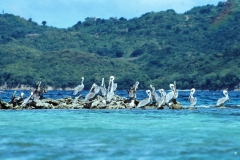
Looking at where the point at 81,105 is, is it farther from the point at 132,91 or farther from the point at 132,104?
the point at 132,91

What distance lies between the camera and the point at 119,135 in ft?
91.7

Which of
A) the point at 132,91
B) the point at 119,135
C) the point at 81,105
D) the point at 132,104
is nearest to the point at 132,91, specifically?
the point at 132,91

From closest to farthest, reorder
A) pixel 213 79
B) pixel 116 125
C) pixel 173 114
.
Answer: pixel 116 125
pixel 173 114
pixel 213 79

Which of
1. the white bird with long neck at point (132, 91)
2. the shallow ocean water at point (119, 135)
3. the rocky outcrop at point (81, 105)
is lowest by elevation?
the shallow ocean water at point (119, 135)

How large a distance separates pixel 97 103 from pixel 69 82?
139132mm

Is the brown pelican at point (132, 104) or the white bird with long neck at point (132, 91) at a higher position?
the white bird with long neck at point (132, 91)

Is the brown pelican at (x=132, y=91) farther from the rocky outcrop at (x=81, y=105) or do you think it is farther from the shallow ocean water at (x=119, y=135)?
the shallow ocean water at (x=119, y=135)

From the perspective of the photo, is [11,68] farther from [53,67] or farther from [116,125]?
[116,125]

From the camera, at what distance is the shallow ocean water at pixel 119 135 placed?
22531mm

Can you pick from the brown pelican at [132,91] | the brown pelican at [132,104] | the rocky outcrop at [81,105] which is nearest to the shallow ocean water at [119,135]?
the rocky outcrop at [81,105]

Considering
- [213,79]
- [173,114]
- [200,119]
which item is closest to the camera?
[200,119]

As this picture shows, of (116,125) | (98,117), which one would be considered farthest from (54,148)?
(98,117)

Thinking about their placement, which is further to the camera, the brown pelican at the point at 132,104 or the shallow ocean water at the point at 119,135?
the brown pelican at the point at 132,104

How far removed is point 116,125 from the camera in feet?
107
